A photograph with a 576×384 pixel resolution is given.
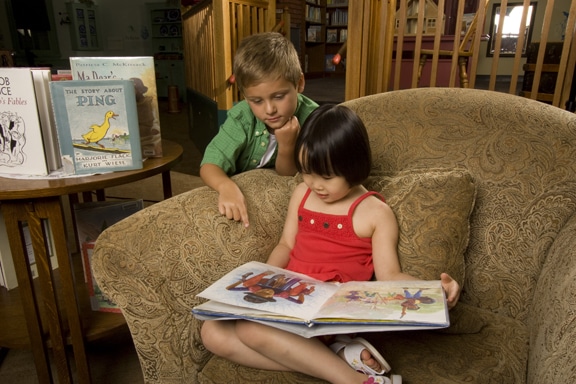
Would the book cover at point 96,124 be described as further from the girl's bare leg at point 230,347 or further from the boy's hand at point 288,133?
the girl's bare leg at point 230,347

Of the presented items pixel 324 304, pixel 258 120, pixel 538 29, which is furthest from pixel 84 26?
pixel 538 29

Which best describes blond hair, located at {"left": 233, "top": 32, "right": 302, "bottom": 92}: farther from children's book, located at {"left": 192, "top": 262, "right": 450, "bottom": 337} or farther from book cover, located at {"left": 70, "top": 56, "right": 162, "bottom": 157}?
children's book, located at {"left": 192, "top": 262, "right": 450, "bottom": 337}

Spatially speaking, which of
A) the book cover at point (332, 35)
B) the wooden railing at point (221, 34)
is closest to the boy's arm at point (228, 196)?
the wooden railing at point (221, 34)

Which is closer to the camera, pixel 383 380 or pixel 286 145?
pixel 383 380

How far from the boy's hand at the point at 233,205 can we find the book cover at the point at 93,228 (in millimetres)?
489

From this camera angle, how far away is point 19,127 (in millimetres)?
1130

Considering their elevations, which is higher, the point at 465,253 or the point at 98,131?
the point at 98,131

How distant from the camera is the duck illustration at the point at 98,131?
1.17m

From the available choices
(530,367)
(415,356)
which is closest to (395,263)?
(415,356)

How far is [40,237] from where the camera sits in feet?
3.59

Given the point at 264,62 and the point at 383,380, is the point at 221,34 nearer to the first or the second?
the point at 264,62

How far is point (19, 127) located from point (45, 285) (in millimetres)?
417

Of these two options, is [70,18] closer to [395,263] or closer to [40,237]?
[40,237]

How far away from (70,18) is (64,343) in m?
7.90
